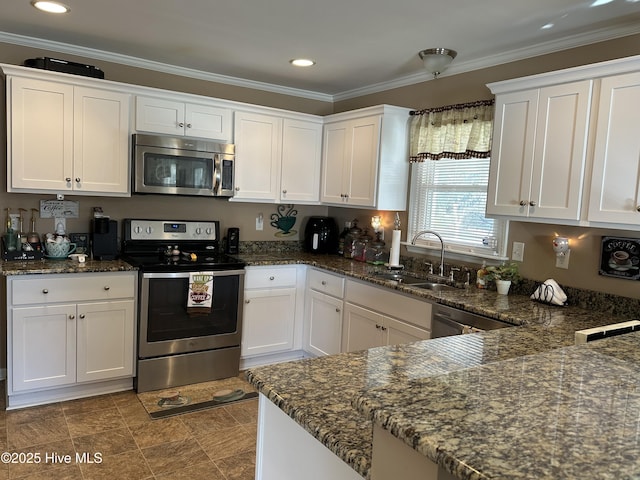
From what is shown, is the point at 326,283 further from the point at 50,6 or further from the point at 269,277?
the point at 50,6

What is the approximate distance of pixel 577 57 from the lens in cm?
281

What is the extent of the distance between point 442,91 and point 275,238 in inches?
78.4

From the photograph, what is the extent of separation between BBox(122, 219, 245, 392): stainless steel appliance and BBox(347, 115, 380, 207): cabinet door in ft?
3.72

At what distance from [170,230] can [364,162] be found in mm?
1685

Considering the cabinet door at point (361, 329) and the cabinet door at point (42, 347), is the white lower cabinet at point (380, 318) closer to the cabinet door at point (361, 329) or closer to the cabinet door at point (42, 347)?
the cabinet door at point (361, 329)

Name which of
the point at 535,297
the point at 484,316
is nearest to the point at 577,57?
the point at 535,297

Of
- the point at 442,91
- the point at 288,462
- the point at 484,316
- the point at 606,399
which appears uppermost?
the point at 442,91

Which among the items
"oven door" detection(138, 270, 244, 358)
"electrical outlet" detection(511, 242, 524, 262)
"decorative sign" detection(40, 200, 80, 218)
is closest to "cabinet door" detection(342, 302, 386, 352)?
"oven door" detection(138, 270, 244, 358)

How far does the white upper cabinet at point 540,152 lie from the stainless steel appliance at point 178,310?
1998 millimetres

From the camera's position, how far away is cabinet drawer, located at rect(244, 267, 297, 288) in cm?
380

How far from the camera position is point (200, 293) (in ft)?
11.3

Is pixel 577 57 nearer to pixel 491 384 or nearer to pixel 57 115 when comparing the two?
pixel 491 384

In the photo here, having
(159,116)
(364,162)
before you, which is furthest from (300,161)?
(159,116)

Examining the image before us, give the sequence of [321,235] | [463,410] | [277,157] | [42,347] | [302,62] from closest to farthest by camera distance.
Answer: [463,410] → [42,347] → [302,62] → [277,157] → [321,235]
